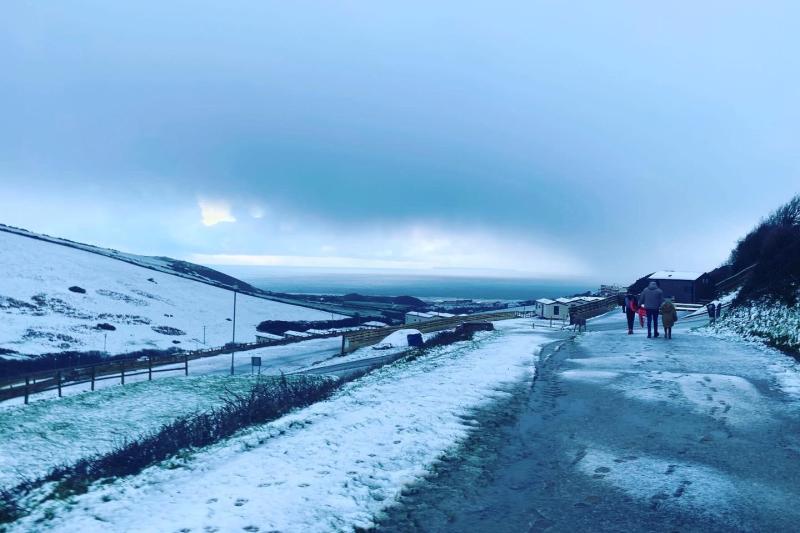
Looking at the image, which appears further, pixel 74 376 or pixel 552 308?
pixel 552 308

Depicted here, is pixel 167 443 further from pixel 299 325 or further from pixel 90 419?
pixel 299 325

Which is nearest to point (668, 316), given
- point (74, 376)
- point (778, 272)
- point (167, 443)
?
point (778, 272)

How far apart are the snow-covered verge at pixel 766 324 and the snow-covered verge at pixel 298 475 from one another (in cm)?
1033

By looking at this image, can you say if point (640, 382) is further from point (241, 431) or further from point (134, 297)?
point (134, 297)

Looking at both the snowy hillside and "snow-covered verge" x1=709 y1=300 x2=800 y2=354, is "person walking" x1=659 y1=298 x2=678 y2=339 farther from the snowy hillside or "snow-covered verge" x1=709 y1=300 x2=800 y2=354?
the snowy hillside

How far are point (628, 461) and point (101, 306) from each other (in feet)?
255

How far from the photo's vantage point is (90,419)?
2203cm

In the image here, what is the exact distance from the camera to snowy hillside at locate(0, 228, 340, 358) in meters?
59.6

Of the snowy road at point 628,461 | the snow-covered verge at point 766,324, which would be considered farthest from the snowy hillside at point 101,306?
the snowy road at point 628,461

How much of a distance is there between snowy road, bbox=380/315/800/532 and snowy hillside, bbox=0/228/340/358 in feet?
177

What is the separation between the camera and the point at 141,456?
7648mm

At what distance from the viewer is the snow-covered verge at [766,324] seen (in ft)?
53.2

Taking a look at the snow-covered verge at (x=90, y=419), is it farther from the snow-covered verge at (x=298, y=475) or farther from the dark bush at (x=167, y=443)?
the snow-covered verge at (x=298, y=475)

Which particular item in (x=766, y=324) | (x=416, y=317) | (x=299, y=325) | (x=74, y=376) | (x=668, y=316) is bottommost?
(x=299, y=325)
